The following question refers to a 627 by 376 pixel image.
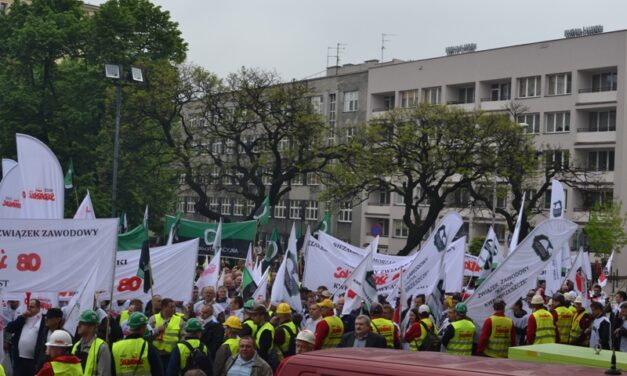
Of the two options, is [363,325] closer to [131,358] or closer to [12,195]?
[131,358]

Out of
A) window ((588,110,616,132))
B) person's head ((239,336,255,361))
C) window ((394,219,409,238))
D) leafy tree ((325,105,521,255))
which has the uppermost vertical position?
window ((588,110,616,132))

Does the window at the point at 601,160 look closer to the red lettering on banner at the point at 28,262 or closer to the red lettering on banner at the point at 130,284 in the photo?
the red lettering on banner at the point at 130,284

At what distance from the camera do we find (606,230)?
5138cm

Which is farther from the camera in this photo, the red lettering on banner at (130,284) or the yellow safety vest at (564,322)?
the red lettering on banner at (130,284)

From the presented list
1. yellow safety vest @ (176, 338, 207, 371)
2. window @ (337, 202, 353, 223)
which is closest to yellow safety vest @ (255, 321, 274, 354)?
yellow safety vest @ (176, 338, 207, 371)

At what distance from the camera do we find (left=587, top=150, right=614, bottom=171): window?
5934 cm

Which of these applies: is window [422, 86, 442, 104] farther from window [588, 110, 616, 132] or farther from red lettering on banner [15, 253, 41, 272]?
red lettering on banner [15, 253, 41, 272]

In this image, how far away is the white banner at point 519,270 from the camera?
1335cm

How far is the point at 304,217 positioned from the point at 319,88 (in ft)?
32.4

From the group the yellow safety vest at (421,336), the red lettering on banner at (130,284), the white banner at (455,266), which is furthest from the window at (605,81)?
the yellow safety vest at (421,336)

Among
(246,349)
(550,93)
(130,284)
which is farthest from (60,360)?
(550,93)

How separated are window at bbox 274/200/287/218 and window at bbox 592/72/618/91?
28.6 m

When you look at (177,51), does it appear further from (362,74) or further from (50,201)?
(50,201)

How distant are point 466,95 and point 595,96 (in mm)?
10543
